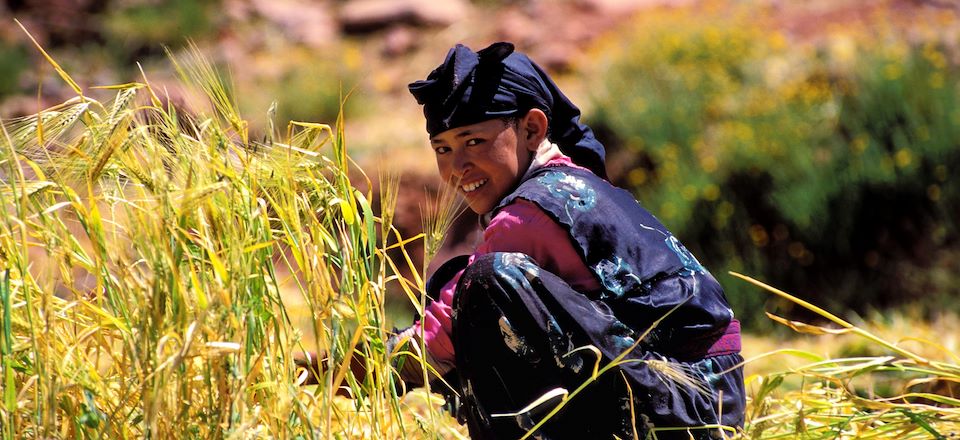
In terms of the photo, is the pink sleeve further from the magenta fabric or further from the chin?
the chin

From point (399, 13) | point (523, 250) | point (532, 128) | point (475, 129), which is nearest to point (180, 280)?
point (523, 250)

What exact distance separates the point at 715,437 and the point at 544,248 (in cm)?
52

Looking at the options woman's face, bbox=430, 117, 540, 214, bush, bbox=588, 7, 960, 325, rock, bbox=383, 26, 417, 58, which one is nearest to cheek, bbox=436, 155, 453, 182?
woman's face, bbox=430, 117, 540, 214

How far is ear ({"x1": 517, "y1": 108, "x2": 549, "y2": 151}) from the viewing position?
2549 mm

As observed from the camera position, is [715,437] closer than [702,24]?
Yes

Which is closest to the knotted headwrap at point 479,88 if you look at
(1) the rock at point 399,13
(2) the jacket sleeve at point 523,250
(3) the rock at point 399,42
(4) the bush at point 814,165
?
(2) the jacket sleeve at point 523,250

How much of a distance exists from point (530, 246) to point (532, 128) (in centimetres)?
39

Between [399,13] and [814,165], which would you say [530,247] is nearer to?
[814,165]

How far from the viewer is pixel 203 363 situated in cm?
199

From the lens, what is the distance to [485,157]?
250 cm

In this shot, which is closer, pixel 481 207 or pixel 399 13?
pixel 481 207

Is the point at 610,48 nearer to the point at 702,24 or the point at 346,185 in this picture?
the point at 702,24

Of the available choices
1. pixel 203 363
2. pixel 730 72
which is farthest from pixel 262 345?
pixel 730 72

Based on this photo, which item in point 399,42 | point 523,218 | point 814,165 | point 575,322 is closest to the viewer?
point 575,322
